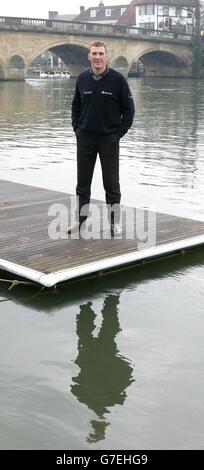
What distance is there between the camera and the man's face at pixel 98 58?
5.95 metres

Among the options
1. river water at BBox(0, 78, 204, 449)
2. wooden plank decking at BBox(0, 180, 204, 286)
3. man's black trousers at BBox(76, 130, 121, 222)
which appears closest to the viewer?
river water at BBox(0, 78, 204, 449)

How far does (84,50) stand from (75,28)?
4503 mm

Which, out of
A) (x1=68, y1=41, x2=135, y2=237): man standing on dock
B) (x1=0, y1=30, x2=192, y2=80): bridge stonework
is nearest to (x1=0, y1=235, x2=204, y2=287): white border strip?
(x1=68, y1=41, x2=135, y2=237): man standing on dock

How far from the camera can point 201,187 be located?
34.0 feet

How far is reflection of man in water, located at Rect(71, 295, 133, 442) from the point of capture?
12.6 ft

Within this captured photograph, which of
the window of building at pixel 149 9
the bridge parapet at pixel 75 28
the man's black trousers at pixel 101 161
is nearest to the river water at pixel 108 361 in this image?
the man's black trousers at pixel 101 161

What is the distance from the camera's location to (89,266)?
5723mm

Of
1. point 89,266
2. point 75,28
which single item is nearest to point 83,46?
A: point 75,28

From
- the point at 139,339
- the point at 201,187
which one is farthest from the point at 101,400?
the point at 201,187

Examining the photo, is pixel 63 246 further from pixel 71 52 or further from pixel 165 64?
pixel 165 64

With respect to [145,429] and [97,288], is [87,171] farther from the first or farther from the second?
[145,429]

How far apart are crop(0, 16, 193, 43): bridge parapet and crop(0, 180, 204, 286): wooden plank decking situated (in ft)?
173

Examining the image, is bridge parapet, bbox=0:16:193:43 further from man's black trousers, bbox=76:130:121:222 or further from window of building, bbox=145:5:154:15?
man's black trousers, bbox=76:130:121:222

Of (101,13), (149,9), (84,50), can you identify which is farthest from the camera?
(101,13)
